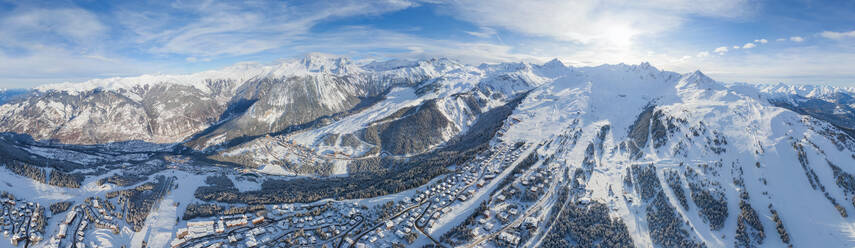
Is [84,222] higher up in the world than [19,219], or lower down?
lower down

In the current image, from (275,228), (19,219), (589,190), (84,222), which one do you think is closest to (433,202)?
(275,228)

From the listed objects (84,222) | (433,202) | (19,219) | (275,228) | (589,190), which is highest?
(589,190)

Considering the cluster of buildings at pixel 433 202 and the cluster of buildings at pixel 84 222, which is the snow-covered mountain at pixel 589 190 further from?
the cluster of buildings at pixel 84 222

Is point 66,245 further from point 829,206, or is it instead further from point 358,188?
point 829,206

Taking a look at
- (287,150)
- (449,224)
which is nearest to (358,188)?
(449,224)

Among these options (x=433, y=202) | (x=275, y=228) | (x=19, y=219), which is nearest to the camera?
(x=275, y=228)

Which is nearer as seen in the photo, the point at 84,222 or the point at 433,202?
the point at 84,222

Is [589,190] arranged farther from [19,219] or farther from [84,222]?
[19,219]

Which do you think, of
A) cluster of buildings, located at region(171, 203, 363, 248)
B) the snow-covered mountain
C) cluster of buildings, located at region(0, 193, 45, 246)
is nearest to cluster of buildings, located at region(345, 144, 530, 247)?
the snow-covered mountain
